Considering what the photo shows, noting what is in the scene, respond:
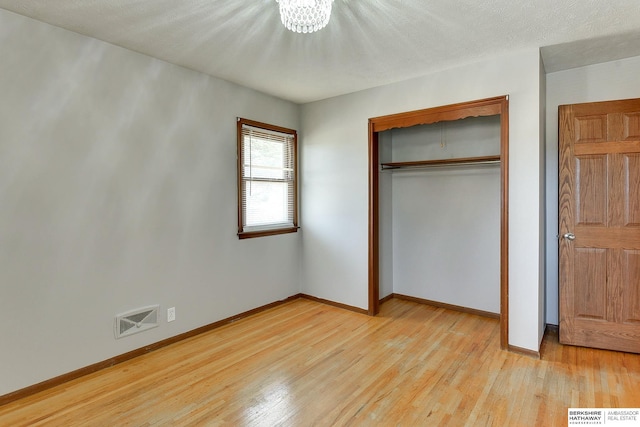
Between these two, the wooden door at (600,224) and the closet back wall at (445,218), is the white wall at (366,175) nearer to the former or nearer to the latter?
the wooden door at (600,224)

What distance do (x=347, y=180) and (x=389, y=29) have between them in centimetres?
186

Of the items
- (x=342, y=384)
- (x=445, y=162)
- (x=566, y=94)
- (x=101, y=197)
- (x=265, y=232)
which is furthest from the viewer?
(x=265, y=232)

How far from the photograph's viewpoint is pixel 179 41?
2.64m

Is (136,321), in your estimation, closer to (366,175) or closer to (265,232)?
(265,232)

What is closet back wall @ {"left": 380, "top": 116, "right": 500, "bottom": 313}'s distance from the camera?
12.3ft

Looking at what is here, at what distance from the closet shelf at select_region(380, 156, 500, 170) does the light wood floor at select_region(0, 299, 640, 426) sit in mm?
1744

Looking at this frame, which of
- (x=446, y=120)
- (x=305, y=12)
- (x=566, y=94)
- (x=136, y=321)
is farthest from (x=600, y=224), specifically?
(x=136, y=321)

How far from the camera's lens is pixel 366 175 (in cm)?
386

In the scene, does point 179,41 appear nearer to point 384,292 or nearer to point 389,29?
point 389,29

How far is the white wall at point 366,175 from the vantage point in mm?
2826

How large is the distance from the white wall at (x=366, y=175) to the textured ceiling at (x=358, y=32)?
21cm

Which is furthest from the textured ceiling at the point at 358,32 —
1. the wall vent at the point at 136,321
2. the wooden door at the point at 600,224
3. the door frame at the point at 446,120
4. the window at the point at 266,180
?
the wall vent at the point at 136,321

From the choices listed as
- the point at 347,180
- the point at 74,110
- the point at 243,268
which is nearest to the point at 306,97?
the point at 347,180

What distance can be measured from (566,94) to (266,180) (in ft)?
10.4
